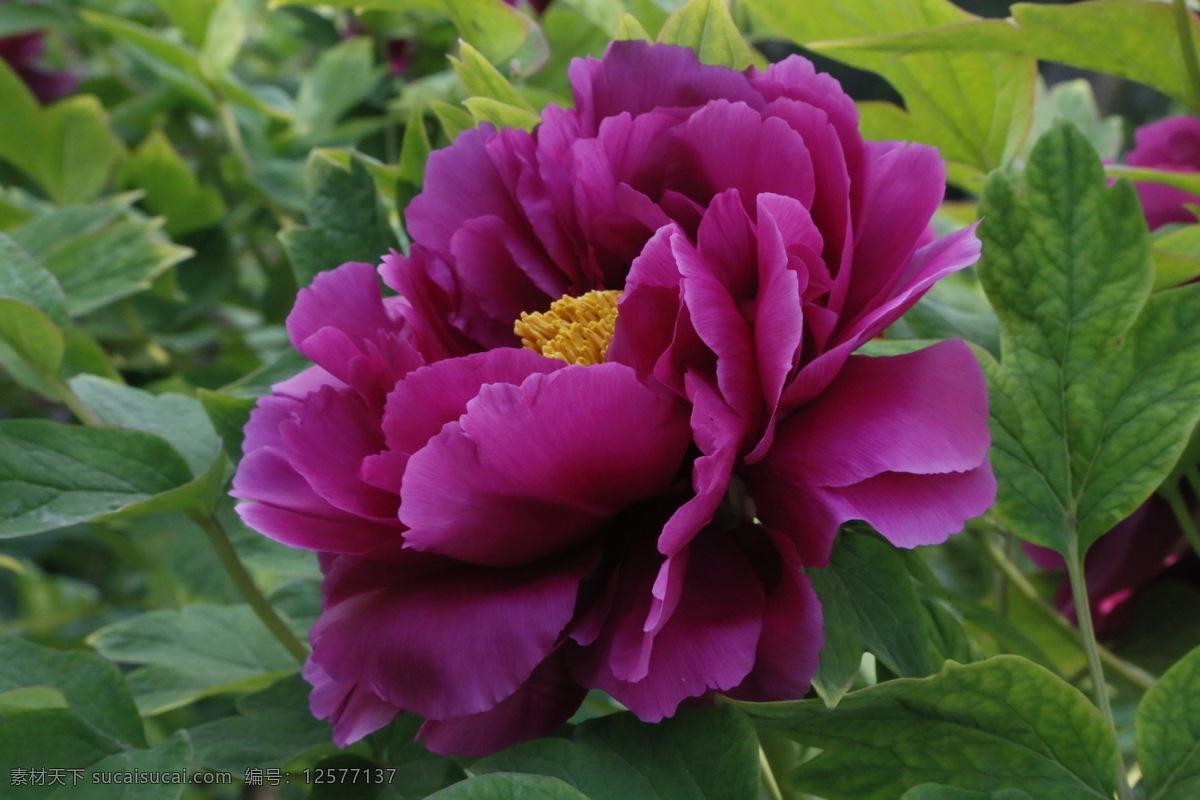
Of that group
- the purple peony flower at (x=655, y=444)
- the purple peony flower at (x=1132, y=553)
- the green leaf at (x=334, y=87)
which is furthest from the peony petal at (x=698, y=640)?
the green leaf at (x=334, y=87)

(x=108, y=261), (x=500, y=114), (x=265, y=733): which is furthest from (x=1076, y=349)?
(x=108, y=261)

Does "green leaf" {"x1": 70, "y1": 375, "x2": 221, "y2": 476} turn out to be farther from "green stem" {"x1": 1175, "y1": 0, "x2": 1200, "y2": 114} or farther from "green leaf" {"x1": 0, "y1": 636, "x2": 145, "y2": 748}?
"green stem" {"x1": 1175, "y1": 0, "x2": 1200, "y2": 114}

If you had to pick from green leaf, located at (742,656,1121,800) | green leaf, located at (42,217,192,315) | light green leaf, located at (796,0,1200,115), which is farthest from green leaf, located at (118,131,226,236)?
green leaf, located at (742,656,1121,800)

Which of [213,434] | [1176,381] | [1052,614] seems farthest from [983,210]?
[213,434]

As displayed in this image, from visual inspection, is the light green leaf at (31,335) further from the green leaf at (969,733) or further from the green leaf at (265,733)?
the green leaf at (969,733)

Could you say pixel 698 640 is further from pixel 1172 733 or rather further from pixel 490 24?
pixel 490 24
